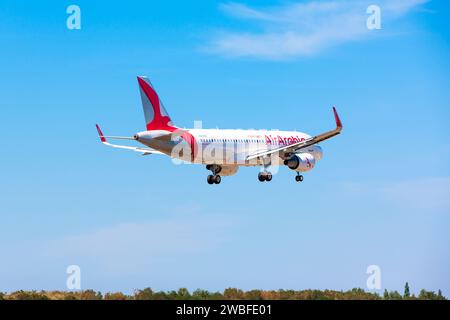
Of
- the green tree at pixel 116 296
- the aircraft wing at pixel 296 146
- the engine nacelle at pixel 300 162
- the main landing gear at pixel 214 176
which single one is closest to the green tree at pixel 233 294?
the green tree at pixel 116 296

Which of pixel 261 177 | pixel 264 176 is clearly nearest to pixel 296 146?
pixel 264 176

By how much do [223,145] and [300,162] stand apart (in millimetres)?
8451

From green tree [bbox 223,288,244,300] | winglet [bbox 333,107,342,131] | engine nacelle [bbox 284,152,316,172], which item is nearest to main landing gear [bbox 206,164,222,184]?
engine nacelle [bbox 284,152,316,172]

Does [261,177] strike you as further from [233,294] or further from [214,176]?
[233,294]

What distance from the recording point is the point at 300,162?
336 ft

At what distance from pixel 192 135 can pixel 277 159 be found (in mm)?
11665

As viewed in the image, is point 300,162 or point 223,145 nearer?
point 223,145

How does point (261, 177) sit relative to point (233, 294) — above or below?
above

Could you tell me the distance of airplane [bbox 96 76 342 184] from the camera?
9386cm

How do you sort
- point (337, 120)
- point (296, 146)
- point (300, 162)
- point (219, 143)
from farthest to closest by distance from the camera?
point (296, 146) → point (300, 162) → point (219, 143) → point (337, 120)

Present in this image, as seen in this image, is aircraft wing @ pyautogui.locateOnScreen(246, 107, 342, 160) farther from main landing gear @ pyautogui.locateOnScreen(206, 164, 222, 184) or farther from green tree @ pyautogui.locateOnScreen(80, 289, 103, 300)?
green tree @ pyautogui.locateOnScreen(80, 289, 103, 300)
